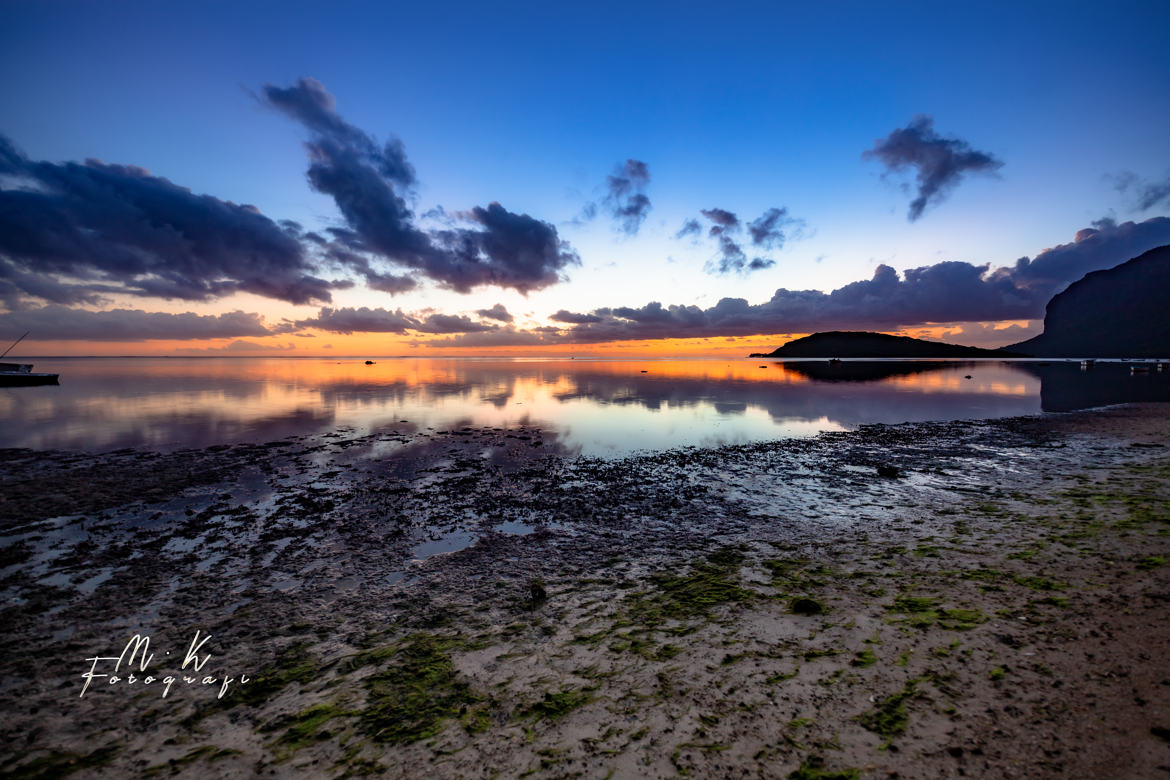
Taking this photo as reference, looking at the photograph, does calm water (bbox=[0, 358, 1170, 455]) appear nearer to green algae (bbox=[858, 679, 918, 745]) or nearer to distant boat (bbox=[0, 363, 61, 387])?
distant boat (bbox=[0, 363, 61, 387])

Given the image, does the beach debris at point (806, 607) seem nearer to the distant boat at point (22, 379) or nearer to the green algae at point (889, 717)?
the green algae at point (889, 717)

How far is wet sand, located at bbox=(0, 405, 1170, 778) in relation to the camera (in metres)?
5.81

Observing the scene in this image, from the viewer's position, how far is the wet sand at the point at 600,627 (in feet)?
19.1

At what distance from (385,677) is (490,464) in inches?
636

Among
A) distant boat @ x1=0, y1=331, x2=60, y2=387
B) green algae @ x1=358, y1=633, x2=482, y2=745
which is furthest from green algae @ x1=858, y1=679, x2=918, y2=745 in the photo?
distant boat @ x1=0, y1=331, x2=60, y2=387

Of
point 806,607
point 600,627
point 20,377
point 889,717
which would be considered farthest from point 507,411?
point 20,377

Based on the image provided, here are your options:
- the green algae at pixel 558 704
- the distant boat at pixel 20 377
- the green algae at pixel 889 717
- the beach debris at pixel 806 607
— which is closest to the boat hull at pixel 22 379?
the distant boat at pixel 20 377

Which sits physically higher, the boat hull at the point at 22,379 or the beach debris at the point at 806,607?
the boat hull at the point at 22,379

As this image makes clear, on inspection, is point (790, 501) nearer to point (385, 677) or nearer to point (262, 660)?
point (385, 677)

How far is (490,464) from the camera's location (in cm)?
2345

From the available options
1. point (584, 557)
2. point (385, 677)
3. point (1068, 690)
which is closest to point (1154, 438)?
point (1068, 690)

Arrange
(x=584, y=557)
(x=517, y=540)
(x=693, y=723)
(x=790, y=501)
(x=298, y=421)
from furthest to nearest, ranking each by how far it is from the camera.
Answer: (x=298, y=421) < (x=790, y=501) < (x=517, y=540) < (x=584, y=557) < (x=693, y=723)

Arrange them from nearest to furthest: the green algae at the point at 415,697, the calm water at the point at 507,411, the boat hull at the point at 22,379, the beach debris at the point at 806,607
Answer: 1. the green algae at the point at 415,697
2. the beach debris at the point at 806,607
3. the calm water at the point at 507,411
4. the boat hull at the point at 22,379

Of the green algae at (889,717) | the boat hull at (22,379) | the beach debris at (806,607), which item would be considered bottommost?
the beach debris at (806,607)
